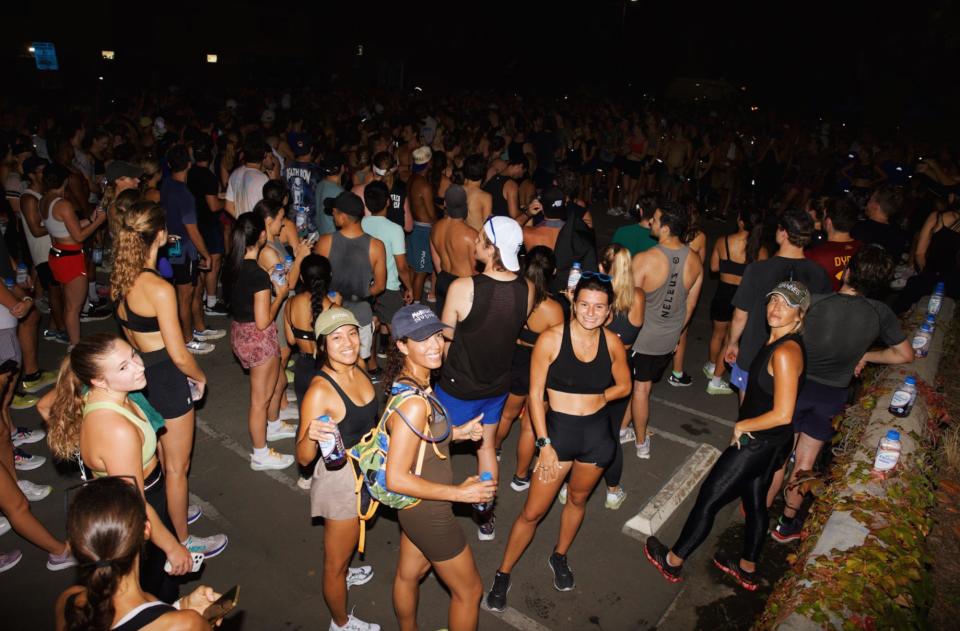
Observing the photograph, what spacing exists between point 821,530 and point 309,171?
6.99 metres

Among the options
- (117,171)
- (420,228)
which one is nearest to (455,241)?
(420,228)

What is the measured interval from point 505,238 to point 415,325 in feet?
4.09

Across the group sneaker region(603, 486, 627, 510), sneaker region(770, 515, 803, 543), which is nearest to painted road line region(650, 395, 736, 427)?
sneaker region(770, 515, 803, 543)

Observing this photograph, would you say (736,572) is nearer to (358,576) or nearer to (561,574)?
(561,574)

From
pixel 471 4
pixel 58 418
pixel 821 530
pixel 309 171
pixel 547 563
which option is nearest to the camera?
pixel 58 418

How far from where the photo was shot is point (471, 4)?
35.7 meters

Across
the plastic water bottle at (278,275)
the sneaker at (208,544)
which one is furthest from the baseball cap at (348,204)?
the sneaker at (208,544)

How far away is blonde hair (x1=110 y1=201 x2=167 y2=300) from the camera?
3.70 metres

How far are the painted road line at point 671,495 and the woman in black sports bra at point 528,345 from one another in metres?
0.98

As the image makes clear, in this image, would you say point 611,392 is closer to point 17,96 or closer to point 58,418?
point 58,418

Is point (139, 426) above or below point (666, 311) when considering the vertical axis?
above

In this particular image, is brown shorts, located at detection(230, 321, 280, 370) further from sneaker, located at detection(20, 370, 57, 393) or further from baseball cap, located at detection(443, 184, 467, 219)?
sneaker, located at detection(20, 370, 57, 393)

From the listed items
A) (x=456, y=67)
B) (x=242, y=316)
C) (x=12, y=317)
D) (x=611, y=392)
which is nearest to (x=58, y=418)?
(x=242, y=316)

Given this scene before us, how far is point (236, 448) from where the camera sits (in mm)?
5574
